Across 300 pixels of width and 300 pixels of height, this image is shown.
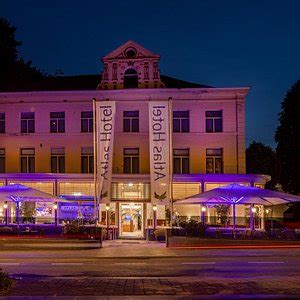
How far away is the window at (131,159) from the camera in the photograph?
145 ft

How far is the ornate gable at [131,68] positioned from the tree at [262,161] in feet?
113

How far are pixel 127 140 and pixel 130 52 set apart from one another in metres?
6.12

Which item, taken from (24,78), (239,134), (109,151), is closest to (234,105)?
(239,134)

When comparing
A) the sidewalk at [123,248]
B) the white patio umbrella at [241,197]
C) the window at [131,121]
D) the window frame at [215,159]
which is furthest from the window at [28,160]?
the white patio umbrella at [241,197]

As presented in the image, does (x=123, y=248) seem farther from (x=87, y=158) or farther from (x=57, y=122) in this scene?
(x=57, y=122)

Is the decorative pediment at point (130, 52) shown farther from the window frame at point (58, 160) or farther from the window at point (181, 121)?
the window frame at point (58, 160)

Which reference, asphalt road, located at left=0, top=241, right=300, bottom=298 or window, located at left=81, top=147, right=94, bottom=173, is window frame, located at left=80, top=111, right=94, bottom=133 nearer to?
window, located at left=81, top=147, right=94, bottom=173

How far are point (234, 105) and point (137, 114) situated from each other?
675 centimetres

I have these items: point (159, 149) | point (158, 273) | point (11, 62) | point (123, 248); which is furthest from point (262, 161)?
point (158, 273)

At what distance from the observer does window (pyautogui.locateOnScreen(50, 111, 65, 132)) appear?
146 ft

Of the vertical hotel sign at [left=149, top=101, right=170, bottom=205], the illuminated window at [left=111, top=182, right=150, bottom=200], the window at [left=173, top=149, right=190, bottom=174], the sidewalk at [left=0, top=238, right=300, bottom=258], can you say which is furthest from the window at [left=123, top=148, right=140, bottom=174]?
the sidewalk at [left=0, top=238, right=300, bottom=258]

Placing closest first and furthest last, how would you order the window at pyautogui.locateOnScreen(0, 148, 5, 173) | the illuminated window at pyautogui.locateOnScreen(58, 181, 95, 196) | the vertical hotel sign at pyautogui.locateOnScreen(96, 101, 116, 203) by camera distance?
the vertical hotel sign at pyautogui.locateOnScreen(96, 101, 116, 203), the illuminated window at pyautogui.locateOnScreen(58, 181, 95, 196), the window at pyautogui.locateOnScreen(0, 148, 5, 173)

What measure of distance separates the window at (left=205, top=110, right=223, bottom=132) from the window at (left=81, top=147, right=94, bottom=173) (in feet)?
27.2

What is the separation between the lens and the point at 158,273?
63.0 feet
